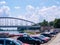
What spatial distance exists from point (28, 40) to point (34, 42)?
0.68m

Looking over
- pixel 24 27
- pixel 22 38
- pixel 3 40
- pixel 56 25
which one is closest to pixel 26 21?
pixel 24 27

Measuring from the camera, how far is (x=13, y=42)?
17109mm

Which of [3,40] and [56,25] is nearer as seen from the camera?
[3,40]

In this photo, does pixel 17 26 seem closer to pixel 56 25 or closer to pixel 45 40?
pixel 56 25

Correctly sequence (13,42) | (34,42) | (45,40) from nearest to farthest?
(13,42), (34,42), (45,40)

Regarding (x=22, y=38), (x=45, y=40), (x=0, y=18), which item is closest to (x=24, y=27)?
(x=0, y=18)

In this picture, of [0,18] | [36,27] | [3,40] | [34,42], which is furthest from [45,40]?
[36,27]

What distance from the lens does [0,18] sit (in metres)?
142

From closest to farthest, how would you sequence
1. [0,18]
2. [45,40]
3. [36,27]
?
[45,40] < [0,18] < [36,27]

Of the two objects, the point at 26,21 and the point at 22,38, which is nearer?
the point at 22,38

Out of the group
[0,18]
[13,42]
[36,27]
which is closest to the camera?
[13,42]

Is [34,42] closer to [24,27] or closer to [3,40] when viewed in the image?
[3,40]

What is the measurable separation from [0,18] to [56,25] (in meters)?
34.1

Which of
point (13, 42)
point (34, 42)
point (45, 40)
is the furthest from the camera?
point (45, 40)
